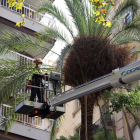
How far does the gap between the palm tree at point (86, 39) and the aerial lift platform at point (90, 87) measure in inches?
52.1

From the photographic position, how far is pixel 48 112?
35.1ft

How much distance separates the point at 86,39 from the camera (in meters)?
11.7

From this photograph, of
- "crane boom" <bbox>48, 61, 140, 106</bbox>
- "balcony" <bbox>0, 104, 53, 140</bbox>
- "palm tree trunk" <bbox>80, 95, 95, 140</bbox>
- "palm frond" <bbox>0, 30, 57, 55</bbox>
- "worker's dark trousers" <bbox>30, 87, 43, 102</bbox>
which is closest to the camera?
"crane boom" <bbox>48, 61, 140, 106</bbox>

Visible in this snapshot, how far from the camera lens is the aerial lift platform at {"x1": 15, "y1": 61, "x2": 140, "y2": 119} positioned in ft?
27.4

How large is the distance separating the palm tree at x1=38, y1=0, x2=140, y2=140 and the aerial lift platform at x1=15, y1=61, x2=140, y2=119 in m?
1.32

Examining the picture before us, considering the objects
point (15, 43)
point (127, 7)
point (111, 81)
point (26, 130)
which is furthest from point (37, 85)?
point (127, 7)

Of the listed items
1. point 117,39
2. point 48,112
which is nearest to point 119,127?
point 117,39

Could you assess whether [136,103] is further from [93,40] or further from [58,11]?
[58,11]

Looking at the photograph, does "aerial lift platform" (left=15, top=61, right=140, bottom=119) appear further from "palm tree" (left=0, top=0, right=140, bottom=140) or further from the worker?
"palm tree" (left=0, top=0, right=140, bottom=140)

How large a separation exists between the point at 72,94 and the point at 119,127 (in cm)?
1057

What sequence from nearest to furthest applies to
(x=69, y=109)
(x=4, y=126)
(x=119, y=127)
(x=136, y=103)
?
(x=136, y=103) → (x=4, y=126) → (x=119, y=127) → (x=69, y=109)

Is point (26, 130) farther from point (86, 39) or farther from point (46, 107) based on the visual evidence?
point (86, 39)

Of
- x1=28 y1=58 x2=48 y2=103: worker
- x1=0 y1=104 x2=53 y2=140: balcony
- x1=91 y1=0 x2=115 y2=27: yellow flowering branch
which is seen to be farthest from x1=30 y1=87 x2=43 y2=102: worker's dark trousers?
x1=91 y1=0 x2=115 y2=27: yellow flowering branch

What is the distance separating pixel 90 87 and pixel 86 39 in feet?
8.92
